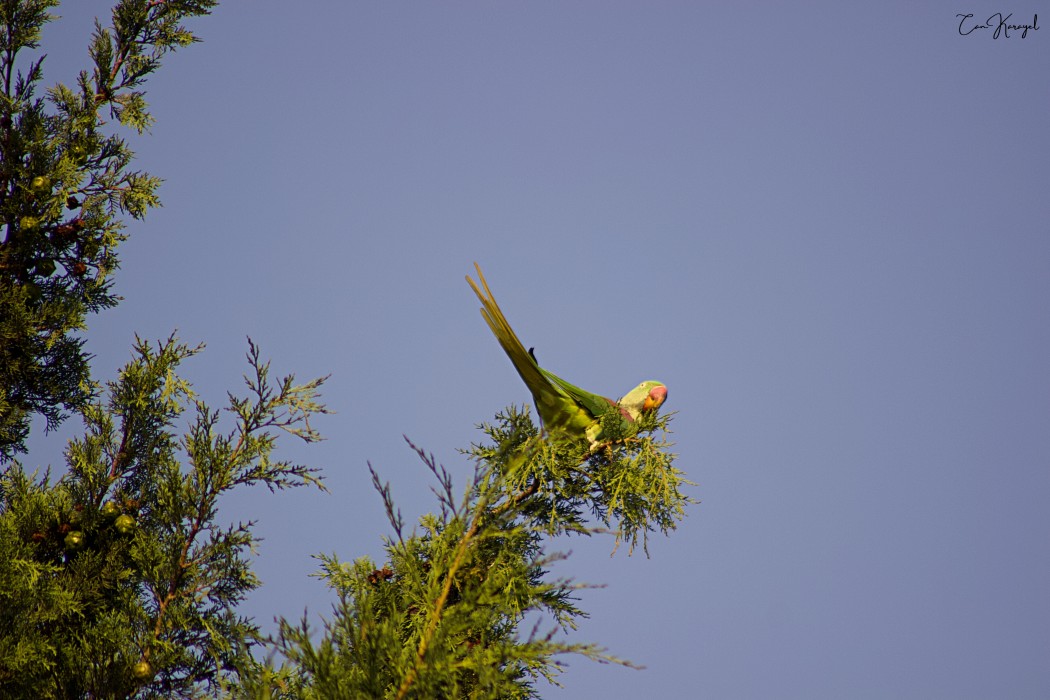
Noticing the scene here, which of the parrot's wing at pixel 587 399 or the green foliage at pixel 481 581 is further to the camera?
the parrot's wing at pixel 587 399

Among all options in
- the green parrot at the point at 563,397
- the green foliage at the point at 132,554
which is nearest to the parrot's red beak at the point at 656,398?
the green parrot at the point at 563,397

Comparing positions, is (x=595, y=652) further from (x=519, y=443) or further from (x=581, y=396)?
(x=581, y=396)

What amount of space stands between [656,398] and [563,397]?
0.65 metres

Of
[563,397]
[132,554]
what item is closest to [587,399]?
[563,397]

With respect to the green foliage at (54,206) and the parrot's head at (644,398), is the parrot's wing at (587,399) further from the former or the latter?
the green foliage at (54,206)

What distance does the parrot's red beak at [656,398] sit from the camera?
18.6 ft

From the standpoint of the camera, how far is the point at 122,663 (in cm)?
427

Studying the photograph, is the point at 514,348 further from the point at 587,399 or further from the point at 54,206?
the point at 54,206

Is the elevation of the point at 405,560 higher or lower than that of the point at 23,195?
lower

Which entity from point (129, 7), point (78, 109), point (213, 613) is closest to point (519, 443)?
point (213, 613)

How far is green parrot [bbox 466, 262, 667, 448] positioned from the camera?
5438 millimetres

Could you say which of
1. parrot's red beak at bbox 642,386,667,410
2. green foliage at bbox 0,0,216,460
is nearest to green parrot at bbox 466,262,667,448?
parrot's red beak at bbox 642,386,667,410

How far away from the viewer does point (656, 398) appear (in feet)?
18.8

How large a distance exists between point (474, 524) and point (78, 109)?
4283 millimetres
